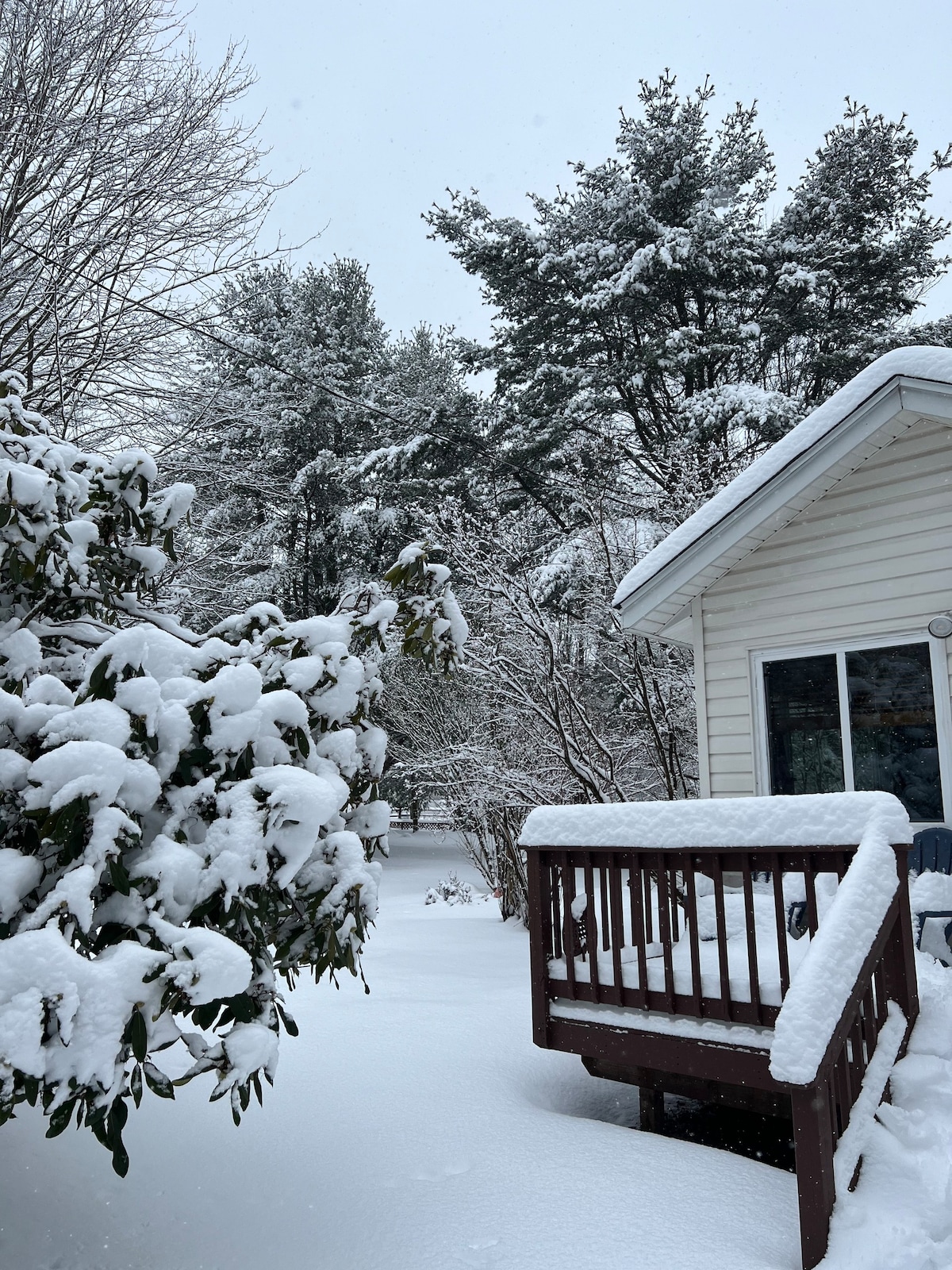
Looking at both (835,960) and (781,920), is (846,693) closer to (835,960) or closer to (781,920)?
(781,920)

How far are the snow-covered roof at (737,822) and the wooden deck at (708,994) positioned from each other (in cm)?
5

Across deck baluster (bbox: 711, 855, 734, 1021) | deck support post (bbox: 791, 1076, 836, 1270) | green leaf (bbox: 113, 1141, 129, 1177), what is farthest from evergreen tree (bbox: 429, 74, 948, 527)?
green leaf (bbox: 113, 1141, 129, 1177)

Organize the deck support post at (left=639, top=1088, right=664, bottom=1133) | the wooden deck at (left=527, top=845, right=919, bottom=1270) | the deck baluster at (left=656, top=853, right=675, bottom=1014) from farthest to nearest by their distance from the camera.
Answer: the deck support post at (left=639, top=1088, right=664, bottom=1133) → the deck baluster at (left=656, top=853, right=675, bottom=1014) → the wooden deck at (left=527, top=845, right=919, bottom=1270)

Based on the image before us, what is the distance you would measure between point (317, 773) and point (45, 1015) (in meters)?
1.03

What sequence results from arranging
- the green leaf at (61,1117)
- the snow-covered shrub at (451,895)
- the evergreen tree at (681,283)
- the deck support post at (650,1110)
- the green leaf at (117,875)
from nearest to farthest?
the green leaf at (61,1117) < the green leaf at (117,875) < the deck support post at (650,1110) < the snow-covered shrub at (451,895) < the evergreen tree at (681,283)

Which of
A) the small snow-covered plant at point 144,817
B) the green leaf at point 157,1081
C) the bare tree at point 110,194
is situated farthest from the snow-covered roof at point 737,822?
the bare tree at point 110,194

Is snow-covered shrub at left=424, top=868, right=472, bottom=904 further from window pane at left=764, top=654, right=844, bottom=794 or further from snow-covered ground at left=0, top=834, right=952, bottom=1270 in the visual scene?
snow-covered ground at left=0, top=834, right=952, bottom=1270

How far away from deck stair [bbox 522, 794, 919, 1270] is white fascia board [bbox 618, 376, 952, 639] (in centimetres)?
272

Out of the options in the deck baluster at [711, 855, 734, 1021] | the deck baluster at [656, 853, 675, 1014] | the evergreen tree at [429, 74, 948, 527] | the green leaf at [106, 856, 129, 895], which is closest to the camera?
the green leaf at [106, 856, 129, 895]

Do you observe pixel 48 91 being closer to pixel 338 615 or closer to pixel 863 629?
pixel 338 615

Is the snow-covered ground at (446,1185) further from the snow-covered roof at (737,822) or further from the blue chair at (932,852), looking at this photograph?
the blue chair at (932,852)

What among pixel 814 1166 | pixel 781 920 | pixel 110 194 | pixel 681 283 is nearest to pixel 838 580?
pixel 781 920

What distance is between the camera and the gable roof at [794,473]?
5.69 meters

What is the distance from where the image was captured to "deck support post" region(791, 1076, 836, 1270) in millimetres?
2625
